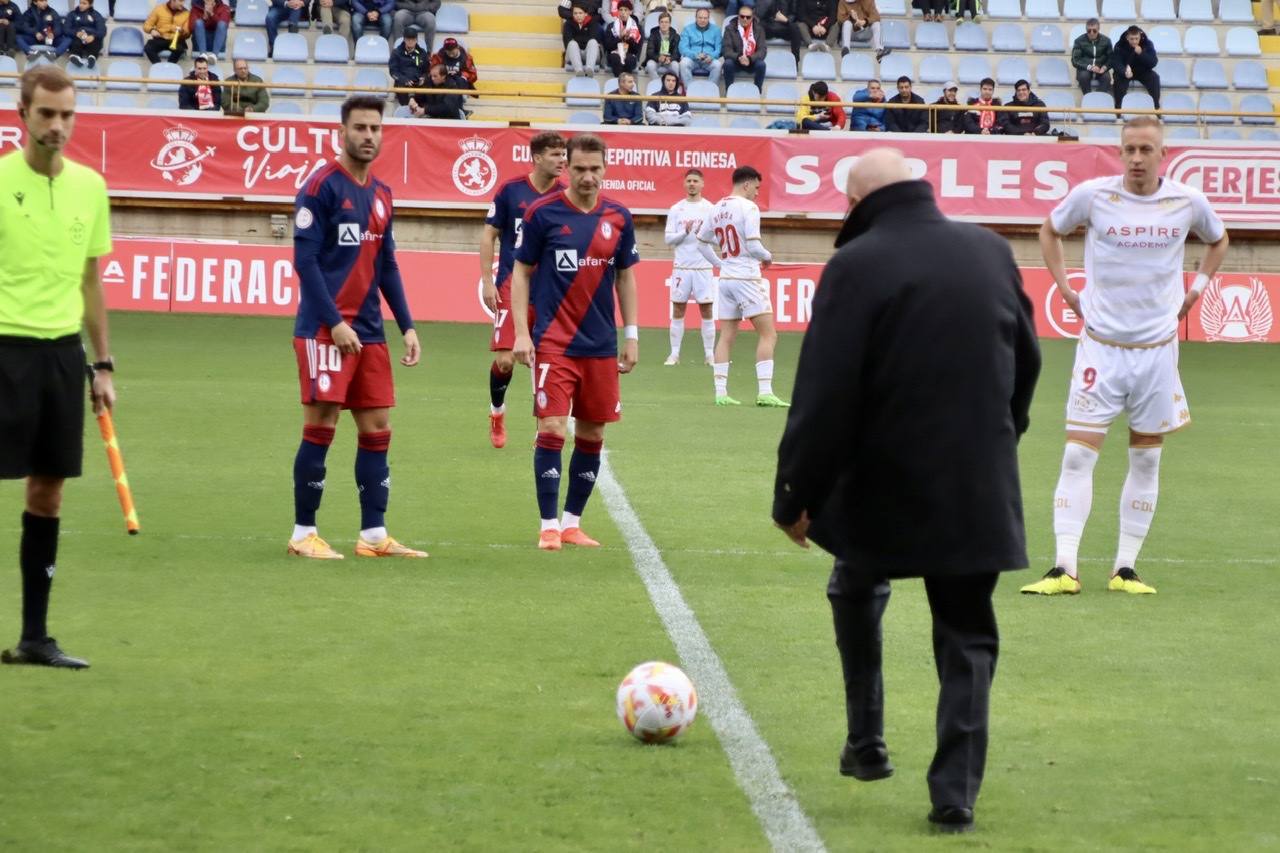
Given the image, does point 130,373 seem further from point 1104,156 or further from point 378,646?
point 1104,156

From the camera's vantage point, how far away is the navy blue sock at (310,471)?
360 inches

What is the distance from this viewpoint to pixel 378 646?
282 inches

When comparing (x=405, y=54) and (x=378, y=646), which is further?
(x=405, y=54)

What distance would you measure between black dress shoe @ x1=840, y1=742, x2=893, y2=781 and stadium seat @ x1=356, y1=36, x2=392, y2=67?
26.2 metres

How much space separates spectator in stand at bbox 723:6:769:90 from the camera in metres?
29.8

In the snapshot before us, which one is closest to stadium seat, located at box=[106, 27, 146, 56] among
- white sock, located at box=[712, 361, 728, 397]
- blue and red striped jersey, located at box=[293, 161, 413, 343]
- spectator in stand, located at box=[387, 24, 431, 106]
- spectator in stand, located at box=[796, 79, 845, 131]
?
spectator in stand, located at box=[387, 24, 431, 106]

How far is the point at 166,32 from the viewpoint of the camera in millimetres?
29266

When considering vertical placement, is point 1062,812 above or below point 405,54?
below

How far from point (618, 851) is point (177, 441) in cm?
960

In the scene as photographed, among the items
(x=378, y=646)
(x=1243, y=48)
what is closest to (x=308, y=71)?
(x=1243, y=48)

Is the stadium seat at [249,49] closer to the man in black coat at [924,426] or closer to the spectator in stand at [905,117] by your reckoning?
the spectator in stand at [905,117]

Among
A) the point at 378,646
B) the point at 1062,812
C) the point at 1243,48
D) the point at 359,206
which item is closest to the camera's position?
the point at 1062,812

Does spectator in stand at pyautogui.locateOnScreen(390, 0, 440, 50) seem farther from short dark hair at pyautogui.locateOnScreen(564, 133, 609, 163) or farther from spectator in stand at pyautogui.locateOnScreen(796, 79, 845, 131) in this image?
short dark hair at pyautogui.locateOnScreen(564, 133, 609, 163)

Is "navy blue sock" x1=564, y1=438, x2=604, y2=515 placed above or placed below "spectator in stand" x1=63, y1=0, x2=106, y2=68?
below
